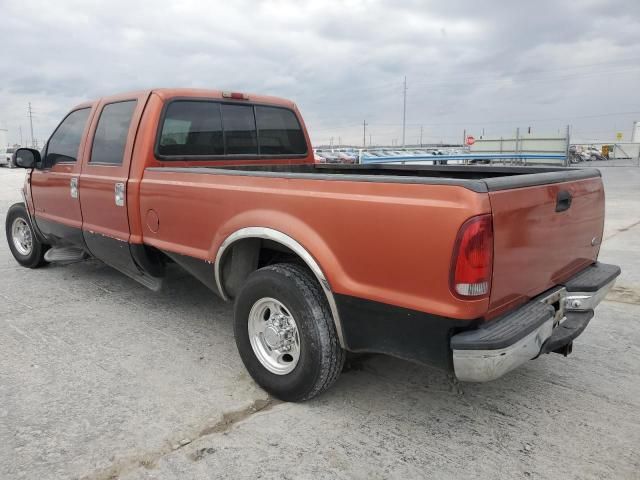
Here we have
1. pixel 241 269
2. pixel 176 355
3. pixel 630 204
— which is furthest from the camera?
pixel 630 204

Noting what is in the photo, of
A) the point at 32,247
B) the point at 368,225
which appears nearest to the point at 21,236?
the point at 32,247

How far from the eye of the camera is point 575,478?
2.42 meters

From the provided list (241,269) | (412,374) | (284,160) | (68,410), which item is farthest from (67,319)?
(412,374)

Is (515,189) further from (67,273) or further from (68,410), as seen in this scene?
(67,273)

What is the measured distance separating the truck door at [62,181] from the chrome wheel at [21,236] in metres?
0.64

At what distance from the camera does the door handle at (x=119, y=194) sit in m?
4.13

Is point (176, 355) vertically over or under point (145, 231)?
under

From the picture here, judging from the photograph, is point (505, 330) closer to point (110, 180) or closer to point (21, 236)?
point (110, 180)

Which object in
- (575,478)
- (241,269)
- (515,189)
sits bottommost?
(575,478)

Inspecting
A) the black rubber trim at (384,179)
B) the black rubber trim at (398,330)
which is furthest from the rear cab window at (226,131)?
the black rubber trim at (398,330)

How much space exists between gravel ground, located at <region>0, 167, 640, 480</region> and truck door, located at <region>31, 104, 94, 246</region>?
1060 mm

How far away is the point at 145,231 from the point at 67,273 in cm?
255

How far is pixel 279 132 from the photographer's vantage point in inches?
204

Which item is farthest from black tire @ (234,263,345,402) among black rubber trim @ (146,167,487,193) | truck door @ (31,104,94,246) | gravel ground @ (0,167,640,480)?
truck door @ (31,104,94,246)
